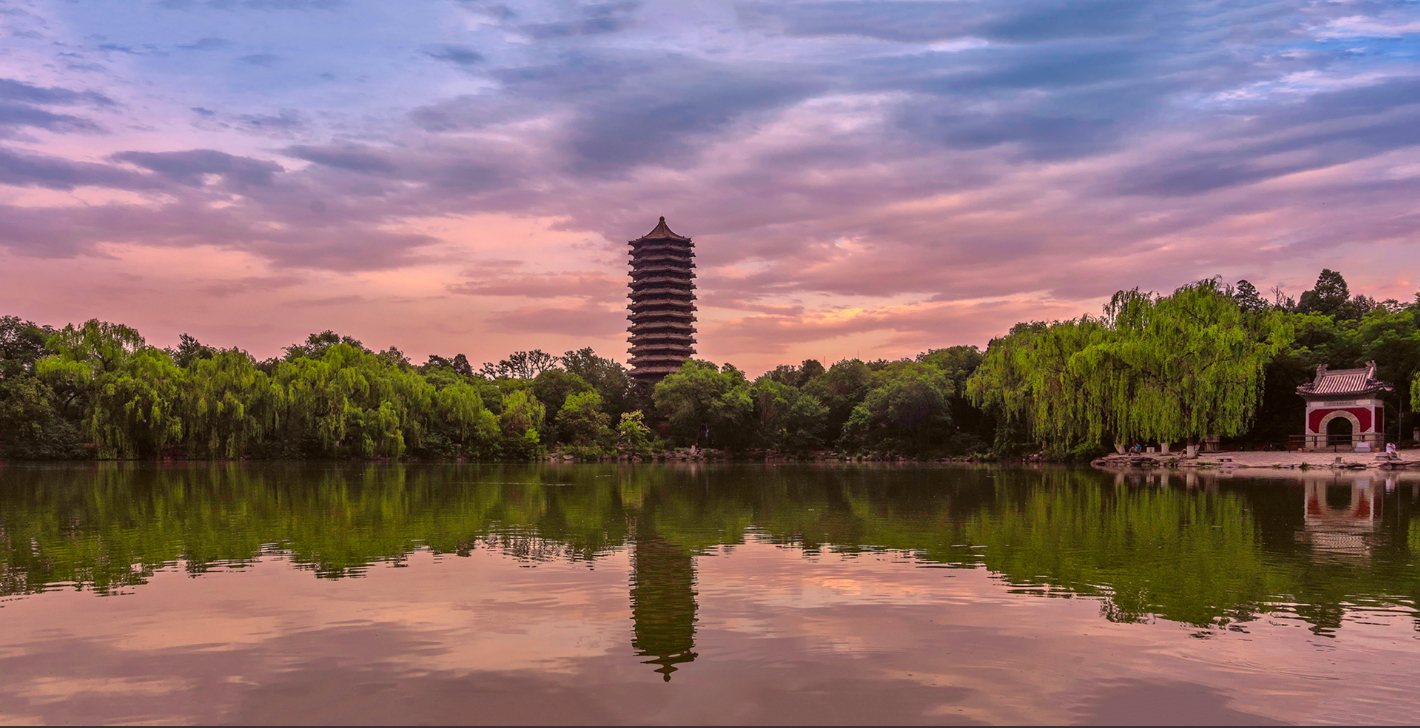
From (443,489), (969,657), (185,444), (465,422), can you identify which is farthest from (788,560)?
(465,422)

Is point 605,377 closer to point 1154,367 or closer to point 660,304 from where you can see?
point 660,304

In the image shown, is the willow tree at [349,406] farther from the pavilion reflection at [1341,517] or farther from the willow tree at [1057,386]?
the pavilion reflection at [1341,517]

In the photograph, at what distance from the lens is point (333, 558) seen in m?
10.7

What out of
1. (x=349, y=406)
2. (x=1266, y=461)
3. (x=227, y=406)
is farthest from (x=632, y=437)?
(x=1266, y=461)

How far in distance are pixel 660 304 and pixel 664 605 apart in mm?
79971

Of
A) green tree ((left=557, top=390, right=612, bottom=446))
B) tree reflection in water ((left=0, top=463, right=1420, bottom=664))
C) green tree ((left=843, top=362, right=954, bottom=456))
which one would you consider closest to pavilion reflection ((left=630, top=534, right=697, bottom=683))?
tree reflection in water ((left=0, top=463, right=1420, bottom=664))

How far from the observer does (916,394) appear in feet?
172

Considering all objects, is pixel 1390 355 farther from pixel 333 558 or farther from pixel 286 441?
pixel 286 441

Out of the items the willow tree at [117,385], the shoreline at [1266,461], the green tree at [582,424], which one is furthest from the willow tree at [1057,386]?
the willow tree at [117,385]

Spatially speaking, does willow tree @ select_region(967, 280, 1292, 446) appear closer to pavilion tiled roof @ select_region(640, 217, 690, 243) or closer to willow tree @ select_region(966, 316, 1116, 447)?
willow tree @ select_region(966, 316, 1116, 447)

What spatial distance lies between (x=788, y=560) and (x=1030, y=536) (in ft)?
13.6

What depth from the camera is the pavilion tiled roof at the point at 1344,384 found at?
36.8 m

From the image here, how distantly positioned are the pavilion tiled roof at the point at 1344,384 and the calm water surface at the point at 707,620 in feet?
86.6

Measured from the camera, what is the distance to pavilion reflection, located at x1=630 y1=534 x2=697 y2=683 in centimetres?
642
